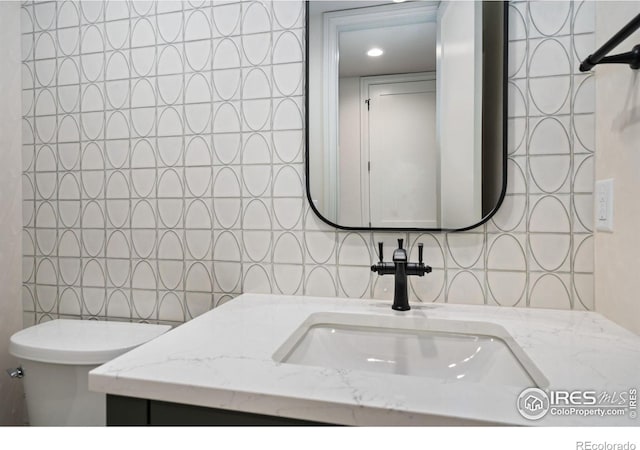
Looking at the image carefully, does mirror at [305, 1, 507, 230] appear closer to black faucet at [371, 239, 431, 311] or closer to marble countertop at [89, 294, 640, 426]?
black faucet at [371, 239, 431, 311]

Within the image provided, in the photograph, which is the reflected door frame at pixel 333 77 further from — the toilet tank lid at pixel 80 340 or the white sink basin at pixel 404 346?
the toilet tank lid at pixel 80 340

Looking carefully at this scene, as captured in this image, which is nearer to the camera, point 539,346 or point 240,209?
point 539,346

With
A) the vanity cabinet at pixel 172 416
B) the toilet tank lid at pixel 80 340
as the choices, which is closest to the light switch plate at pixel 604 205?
the vanity cabinet at pixel 172 416

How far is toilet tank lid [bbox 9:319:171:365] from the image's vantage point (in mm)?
1017

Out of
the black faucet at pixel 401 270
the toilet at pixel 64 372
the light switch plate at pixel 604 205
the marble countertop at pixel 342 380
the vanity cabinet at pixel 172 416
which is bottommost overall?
the toilet at pixel 64 372

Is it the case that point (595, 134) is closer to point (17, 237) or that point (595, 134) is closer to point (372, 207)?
point (372, 207)

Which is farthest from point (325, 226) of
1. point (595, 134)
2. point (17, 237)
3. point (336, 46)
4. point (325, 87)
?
point (17, 237)

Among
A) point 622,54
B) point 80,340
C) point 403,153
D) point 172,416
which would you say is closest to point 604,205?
point 622,54

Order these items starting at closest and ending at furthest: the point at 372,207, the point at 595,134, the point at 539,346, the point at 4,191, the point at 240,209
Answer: the point at 539,346
the point at 595,134
the point at 372,207
the point at 240,209
the point at 4,191

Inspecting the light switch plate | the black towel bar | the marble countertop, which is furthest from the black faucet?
the black towel bar

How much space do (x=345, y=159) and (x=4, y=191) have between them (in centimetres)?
119

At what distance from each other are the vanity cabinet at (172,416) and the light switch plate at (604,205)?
832 mm

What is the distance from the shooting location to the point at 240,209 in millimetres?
1191

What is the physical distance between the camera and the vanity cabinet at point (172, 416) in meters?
0.55
